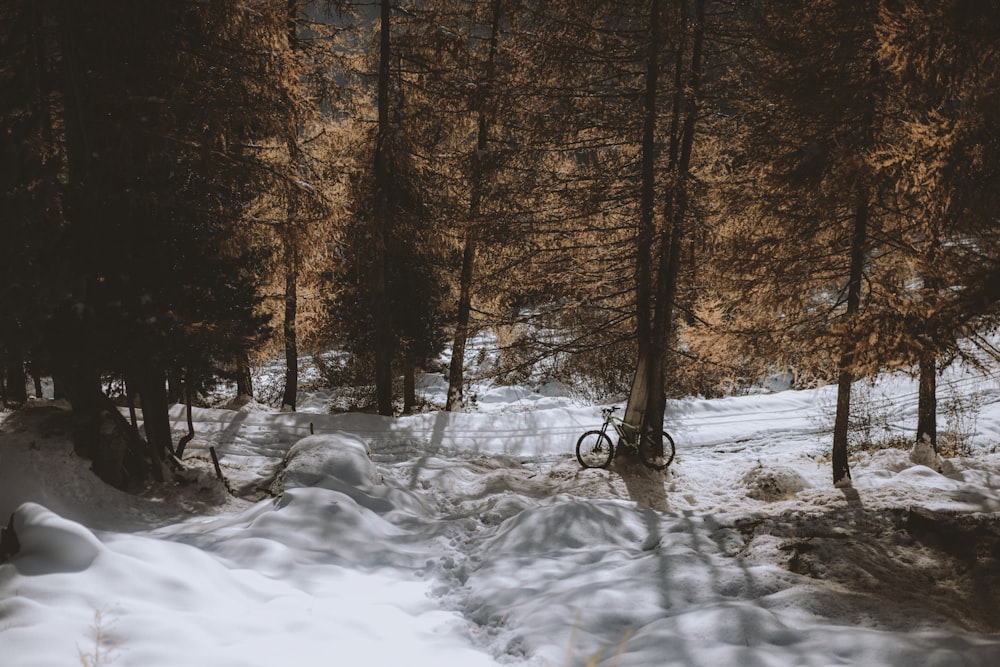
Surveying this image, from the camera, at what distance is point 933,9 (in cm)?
554

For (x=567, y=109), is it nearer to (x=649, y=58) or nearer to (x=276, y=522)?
(x=649, y=58)

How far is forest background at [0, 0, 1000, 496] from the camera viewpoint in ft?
19.7

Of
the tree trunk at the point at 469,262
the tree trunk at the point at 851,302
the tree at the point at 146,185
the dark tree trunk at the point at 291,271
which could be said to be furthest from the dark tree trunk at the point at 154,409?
the tree trunk at the point at 851,302

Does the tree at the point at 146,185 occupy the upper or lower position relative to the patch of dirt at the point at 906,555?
upper

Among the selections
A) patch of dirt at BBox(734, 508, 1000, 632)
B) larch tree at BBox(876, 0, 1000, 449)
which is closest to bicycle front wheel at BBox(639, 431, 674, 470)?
patch of dirt at BBox(734, 508, 1000, 632)

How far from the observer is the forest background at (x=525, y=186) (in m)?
6.02

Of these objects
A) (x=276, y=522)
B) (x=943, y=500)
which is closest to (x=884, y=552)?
(x=943, y=500)

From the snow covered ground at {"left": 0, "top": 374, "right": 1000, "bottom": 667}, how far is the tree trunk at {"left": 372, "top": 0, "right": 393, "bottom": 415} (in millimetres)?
5327

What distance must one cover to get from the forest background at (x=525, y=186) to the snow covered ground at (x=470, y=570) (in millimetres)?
1251

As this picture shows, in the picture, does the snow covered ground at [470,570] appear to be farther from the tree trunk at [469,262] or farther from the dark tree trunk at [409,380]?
the dark tree trunk at [409,380]

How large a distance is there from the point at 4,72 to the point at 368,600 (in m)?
7.75

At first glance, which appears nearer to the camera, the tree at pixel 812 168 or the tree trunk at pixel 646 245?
the tree at pixel 812 168

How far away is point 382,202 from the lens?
44.4ft

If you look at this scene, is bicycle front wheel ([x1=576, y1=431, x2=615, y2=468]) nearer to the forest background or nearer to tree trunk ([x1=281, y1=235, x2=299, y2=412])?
the forest background
